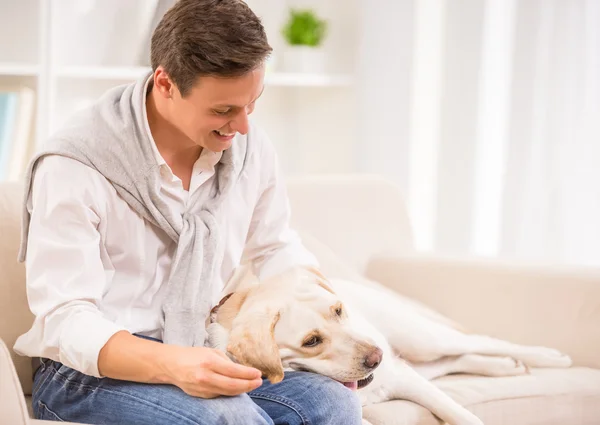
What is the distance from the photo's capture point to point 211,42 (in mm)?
1354

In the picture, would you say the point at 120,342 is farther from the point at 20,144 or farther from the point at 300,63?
the point at 300,63

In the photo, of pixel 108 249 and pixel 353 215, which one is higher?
pixel 108 249

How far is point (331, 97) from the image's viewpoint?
3.54 metres

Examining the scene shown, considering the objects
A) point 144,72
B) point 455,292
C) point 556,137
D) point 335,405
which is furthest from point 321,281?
point 556,137

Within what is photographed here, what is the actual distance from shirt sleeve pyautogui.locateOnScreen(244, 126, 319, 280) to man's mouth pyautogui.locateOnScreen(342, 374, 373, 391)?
9.8 inches

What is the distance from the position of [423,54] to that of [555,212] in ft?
2.91

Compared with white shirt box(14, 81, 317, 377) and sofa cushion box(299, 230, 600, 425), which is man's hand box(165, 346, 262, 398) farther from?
sofa cushion box(299, 230, 600, 425)

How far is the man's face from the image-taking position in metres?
1.39

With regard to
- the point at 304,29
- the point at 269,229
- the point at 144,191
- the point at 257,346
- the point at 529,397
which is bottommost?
the point at 529,397

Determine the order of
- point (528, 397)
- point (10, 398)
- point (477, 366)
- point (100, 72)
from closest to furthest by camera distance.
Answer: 1. point (10, 398)
2. point (528, 397)
3. point (477, 366)
4. point (100, 72)

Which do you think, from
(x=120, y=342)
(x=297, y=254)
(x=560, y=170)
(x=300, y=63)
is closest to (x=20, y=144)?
(x=300, y=63)

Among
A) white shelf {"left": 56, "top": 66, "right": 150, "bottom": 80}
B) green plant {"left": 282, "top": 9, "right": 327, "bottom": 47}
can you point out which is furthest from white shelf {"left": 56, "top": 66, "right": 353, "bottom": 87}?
green plant {"left": 282, "top": 9, "right": 327, "bottom": 47}

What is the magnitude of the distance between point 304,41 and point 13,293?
1.94 m

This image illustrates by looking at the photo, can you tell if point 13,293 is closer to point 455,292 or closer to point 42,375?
point 42,375
